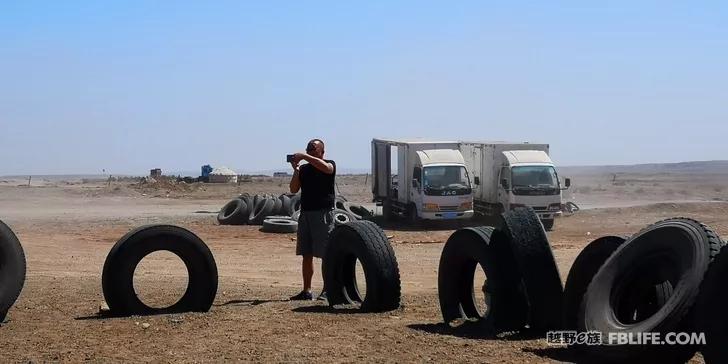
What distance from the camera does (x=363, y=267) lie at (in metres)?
10.2

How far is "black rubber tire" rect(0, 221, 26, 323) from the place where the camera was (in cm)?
941

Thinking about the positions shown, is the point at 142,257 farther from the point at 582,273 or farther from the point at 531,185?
the point at 531,185

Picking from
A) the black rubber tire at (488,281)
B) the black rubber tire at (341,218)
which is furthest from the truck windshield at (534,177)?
the black rubber tire at (488,281)

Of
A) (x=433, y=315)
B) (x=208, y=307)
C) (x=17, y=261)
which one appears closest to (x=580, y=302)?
(x=433, y=315)

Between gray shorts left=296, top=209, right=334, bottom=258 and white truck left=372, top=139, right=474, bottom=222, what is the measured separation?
18.8 m

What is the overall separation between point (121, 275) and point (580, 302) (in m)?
5.00

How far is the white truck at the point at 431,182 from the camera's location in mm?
30156

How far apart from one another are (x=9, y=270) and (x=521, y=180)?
2186cm

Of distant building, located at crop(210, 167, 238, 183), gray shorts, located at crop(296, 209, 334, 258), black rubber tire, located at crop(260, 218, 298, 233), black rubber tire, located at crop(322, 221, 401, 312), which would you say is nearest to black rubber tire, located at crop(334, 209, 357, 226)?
gray shorts, located at crop(296, 209, 334, 258)

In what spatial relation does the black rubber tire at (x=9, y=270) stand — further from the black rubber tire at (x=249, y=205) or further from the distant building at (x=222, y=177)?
the distant building at (x=222, y=177)

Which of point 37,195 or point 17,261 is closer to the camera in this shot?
point 17,261

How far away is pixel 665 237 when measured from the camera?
7.04m

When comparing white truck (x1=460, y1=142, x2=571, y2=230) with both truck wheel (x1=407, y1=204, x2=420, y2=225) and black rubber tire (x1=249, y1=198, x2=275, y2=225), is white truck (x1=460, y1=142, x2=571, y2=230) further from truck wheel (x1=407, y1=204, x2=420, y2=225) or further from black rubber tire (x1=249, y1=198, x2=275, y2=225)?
black rubber tire (x1=249, y1=198, x2=275, y2=225)

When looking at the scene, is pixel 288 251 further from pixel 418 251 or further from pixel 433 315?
pixel 433 315
